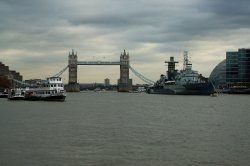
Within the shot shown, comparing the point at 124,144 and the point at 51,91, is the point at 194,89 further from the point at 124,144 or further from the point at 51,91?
the point at 124,144

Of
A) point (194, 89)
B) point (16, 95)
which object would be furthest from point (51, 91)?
point (194, 89)

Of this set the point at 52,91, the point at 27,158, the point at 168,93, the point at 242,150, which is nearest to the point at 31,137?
the point at 27,158

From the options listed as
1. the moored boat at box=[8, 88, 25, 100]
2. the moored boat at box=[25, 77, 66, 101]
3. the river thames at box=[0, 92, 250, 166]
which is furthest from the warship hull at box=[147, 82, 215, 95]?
the river thames at box=[0, 92, 250, 166]

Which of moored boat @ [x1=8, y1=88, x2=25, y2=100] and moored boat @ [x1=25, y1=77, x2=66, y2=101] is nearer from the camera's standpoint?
moored boat @ [x1=25, y1=77, x2=66, y2=101]

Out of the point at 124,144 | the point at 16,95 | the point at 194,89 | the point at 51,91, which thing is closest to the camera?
the point at 124,144

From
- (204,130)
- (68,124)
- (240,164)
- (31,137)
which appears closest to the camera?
(240,164)

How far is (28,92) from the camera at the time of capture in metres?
109

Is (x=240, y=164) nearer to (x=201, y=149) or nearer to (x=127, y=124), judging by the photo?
(x=201, y=149)

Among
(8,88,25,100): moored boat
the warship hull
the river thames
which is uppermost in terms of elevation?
Result: the warship hull

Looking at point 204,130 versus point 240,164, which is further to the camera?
point 204,130

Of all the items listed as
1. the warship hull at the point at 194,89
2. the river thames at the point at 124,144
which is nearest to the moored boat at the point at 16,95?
the river thames at the point at 124,144

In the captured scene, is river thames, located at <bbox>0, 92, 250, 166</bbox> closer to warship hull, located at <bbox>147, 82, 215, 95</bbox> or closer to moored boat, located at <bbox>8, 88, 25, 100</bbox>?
moored boat, located at <bbox>8, 88, 25, 100</bbox>

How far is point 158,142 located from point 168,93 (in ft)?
536

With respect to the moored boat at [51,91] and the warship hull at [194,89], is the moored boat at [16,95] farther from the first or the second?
the warship hull at [194,89]
